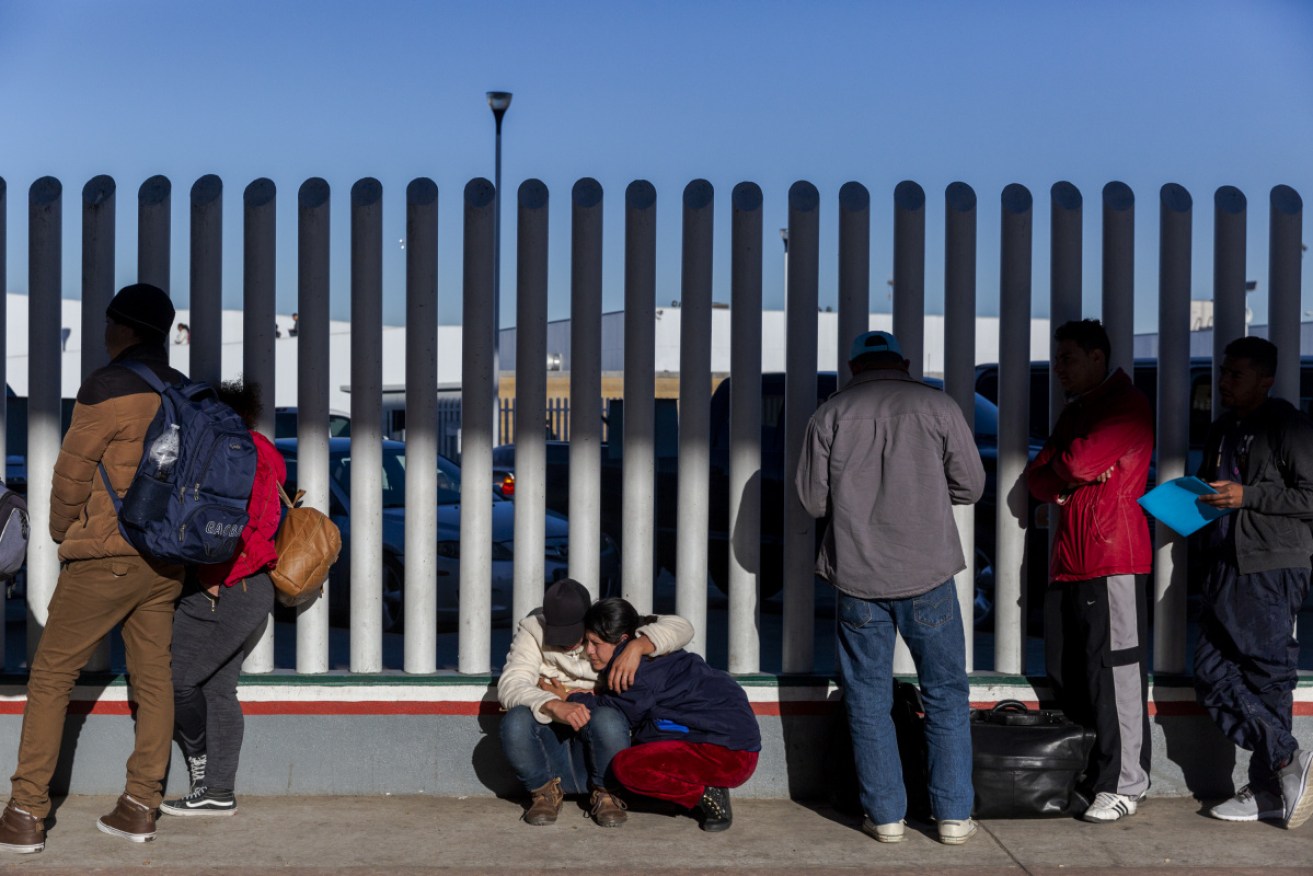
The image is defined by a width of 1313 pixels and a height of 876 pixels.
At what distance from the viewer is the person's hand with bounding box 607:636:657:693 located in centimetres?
554

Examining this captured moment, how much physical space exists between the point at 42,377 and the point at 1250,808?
190 inches

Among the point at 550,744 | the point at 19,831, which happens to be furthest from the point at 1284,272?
the point at 19,831

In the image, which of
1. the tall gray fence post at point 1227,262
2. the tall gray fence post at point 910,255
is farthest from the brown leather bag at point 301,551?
the tall gray fence post at point 1227,262

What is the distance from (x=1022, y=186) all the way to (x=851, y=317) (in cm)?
83

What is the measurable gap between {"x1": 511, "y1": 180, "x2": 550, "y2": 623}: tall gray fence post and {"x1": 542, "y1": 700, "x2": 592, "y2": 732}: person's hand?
50 centimetres

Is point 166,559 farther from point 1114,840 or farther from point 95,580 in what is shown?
point 1114,840

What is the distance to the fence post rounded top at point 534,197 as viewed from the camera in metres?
5.90

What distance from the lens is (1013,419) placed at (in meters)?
5.97

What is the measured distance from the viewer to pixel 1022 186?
235 inches

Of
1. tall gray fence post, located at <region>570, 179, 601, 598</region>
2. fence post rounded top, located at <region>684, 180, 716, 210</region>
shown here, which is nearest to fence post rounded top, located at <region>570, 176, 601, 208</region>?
tall gray fence post, located at <region>570, 179, 601, 598</region>

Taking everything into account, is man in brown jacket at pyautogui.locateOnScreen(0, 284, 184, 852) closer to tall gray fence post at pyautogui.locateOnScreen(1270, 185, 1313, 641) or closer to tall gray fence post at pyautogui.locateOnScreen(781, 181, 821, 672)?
tall gray fence post at pyautogui.locateOnScreen(781, 181, 821, 672)

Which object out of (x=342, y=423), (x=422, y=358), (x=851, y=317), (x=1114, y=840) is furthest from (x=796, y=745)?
(x=342, y=423)

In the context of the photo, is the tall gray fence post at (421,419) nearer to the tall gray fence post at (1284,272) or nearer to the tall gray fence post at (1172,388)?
the tall gray fence post at (1172,388)

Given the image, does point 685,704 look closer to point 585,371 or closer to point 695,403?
point 695,403
